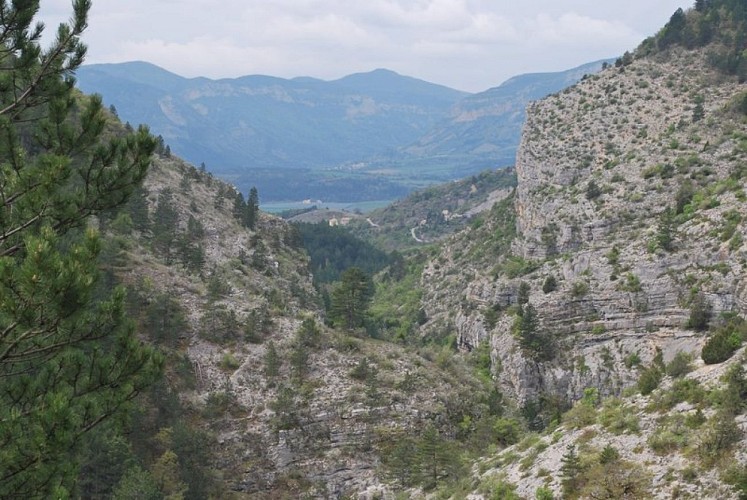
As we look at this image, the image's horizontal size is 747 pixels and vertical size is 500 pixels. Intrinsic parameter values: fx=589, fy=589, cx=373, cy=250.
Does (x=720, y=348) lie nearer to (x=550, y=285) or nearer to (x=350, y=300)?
(x=350, y=300)

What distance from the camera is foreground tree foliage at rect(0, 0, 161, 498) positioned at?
8.75m

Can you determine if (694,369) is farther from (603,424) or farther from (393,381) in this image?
(393,381)

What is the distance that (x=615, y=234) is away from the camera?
44.0 meters

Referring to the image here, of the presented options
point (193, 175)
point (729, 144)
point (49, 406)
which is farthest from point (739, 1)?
point (49, 406)

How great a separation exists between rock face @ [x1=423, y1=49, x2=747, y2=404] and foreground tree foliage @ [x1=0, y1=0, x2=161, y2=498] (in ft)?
81.6

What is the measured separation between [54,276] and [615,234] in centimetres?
4225

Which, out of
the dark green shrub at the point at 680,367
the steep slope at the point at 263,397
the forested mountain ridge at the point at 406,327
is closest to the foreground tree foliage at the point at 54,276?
the forested mountain ridge at the point at 406,327

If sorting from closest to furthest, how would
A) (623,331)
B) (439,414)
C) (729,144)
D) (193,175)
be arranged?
(439,414)
(623,331)
(729,144)
(193,175)

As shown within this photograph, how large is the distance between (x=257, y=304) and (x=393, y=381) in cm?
1096

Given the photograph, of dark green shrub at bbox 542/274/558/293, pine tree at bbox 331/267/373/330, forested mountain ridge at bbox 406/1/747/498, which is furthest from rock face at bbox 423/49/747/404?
pine tree at bbox 331/267/373/330

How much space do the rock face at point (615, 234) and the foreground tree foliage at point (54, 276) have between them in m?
24.9

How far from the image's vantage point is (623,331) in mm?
35375

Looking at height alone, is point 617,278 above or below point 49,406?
below

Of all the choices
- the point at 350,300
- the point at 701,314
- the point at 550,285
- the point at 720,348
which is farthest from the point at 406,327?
the point at 720,348
